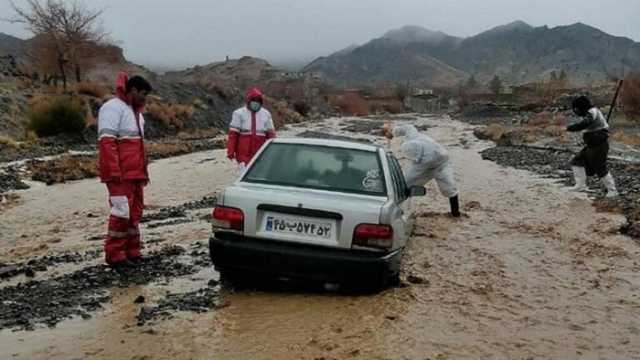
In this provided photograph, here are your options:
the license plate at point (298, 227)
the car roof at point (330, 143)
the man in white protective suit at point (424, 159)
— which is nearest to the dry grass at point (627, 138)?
the man in white protective suit at point (424, 159)

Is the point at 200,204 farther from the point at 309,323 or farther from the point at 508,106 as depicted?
the point at 508,106

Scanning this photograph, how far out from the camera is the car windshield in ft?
20.9

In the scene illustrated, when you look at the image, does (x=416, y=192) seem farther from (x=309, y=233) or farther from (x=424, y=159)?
(x=424, y=159)

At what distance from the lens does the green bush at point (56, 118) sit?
26500 millimetres

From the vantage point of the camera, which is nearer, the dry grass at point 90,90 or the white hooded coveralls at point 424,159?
the white hooded coveralls at point 424,159

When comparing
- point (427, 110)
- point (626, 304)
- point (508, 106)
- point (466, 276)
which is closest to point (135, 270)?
point (466, 276)

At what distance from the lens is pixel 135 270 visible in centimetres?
725

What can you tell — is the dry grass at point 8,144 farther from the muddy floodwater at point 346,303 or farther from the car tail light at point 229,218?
the car tail light at point 229,218

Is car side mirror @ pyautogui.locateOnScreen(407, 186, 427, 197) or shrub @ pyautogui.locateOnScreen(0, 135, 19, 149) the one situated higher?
car side mirror @ pyautogui.locateOnScreen(407, 186, 427, 197)

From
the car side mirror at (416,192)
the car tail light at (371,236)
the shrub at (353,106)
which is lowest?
the shrub at (353,106)

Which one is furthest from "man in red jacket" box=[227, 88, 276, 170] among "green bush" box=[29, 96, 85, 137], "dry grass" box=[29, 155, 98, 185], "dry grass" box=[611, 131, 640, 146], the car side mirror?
"dry grass" box=[611, 131, 640, 146]

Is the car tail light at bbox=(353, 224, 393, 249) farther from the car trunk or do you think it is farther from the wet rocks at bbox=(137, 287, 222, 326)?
the wet rocks at bbox=(137, 287, 222, 326)

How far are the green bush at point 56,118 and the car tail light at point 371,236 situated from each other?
23.2 m

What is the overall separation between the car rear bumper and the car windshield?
0.65m
